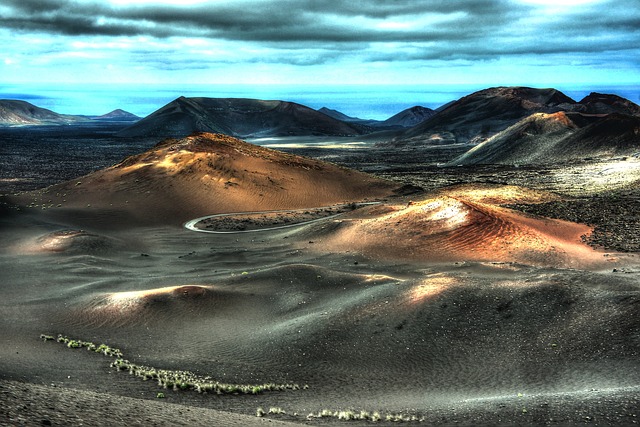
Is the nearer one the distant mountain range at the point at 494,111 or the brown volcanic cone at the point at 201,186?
the brown volcanic cone at the point at 201,186

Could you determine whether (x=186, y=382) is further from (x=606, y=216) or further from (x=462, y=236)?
(x=606, y=216)

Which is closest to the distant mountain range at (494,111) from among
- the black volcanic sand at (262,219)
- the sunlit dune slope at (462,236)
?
the black volcanic sand at (262,219)

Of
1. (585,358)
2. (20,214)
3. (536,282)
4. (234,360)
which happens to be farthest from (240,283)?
(20,214)

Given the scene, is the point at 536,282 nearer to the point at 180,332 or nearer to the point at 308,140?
the point at 180,332

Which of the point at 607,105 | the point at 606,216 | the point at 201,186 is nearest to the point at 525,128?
the point at 607,105

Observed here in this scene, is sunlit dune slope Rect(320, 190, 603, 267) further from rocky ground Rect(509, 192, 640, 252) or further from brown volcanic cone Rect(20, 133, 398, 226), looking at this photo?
brown volcanic cone Rect(20, 133, 398, 226)

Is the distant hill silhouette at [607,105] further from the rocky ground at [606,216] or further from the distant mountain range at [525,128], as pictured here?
the rocky ground at [606,216]
